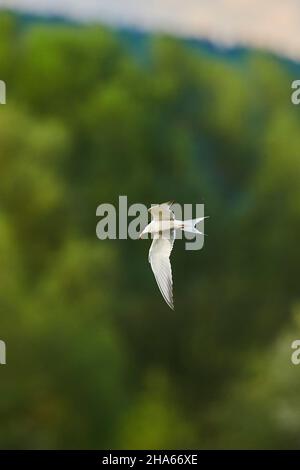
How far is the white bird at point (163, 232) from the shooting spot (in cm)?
387

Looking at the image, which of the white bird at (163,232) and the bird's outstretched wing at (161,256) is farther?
the bird's outstretched wing at (161,256)

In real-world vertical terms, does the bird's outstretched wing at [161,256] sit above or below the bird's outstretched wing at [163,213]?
below

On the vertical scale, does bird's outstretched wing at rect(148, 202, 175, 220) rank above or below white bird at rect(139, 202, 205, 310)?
Result: above

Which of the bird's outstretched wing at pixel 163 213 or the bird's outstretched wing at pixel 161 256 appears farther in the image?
the bird's outstretched wing at pixel 161 256

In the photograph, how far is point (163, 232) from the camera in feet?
13.0

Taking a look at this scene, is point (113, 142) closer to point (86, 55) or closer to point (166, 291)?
point (86, 55)

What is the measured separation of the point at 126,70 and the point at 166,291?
178 cm

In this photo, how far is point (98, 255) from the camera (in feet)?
16.6

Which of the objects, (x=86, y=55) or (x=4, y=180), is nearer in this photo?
(x=4, y=180)

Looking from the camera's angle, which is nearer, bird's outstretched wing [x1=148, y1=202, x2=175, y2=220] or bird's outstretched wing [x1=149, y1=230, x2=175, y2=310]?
bird's outstretched wing [x1=148, y1=202, x2=175, y2=220]

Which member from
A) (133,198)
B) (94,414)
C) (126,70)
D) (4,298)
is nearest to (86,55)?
(126,70)

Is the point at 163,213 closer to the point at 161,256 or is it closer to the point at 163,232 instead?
the point at 163,232

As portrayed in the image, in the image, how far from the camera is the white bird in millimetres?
3867

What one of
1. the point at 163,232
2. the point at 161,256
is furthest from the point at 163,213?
the point at 161,256
